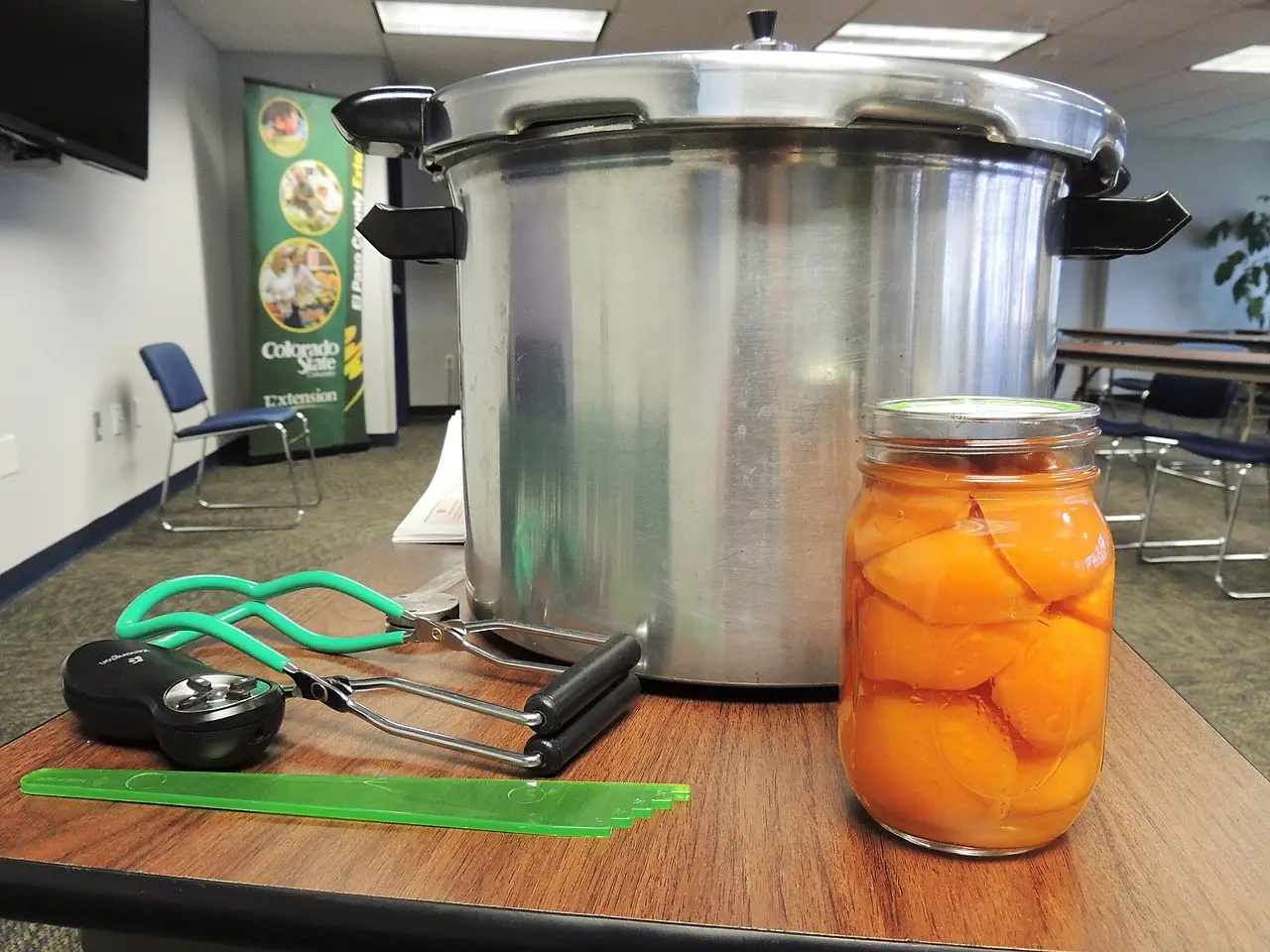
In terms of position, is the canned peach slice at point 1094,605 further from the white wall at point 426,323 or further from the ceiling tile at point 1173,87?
the ceiling tile at point 1173,87

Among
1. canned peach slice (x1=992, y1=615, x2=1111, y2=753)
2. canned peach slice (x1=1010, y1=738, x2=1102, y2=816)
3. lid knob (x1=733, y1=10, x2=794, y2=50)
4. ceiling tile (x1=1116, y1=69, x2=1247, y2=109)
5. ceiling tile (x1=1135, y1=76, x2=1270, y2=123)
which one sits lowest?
canned peach slice (x1=1010, y1=738, x2=1102, y2=816)

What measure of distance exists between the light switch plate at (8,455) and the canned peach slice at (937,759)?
2818 millimetres

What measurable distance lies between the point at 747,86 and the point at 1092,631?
25 centimetres

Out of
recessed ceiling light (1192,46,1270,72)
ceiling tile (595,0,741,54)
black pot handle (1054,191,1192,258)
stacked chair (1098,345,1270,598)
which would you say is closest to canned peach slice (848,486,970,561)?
black pot handle (1054,191,1192,258)

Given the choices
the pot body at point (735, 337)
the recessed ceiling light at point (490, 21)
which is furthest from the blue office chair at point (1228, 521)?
the recessed ceiling light at point (490, 21)

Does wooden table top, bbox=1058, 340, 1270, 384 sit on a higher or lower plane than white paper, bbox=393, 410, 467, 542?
higher

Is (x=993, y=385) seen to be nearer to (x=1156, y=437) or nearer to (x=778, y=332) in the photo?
(x=778, y=332)

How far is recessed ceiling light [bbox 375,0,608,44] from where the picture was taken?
14.1 ft

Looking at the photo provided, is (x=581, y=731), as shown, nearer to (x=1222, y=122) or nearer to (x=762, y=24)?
(x=762, y=24)

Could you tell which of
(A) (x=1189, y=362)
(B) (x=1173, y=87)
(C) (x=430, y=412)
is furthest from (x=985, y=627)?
(B) (x=1173, y=87)

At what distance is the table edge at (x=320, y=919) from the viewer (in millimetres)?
297

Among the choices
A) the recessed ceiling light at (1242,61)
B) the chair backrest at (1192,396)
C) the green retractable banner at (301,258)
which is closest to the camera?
the chair backrest at (1192,396)

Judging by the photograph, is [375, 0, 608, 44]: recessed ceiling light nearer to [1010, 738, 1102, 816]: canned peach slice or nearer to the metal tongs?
the metal tongs

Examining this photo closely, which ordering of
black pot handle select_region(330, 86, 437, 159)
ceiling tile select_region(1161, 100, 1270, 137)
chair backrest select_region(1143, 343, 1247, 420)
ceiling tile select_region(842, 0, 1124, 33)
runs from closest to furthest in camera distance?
black pot handle select_region(330, 86, 437, 159), chair backrest select_region(1143, 343, 1247, 420), ceiling tile select_region(842, 0, 1124, 33), ceiling tile select_region(1161, 100, 1270, 137)
